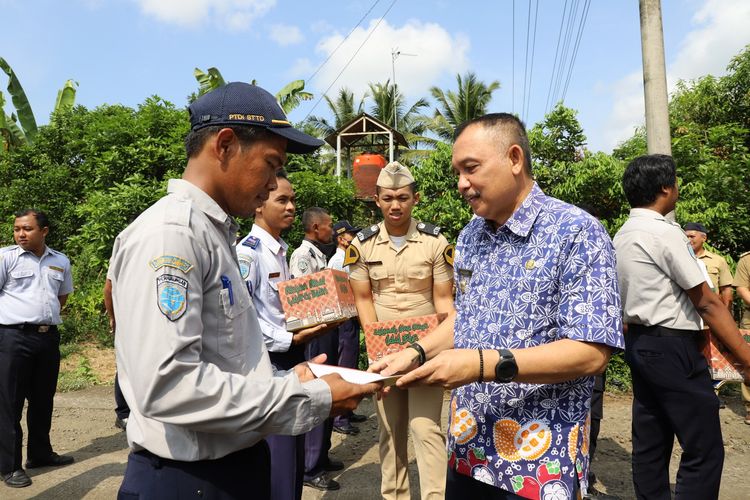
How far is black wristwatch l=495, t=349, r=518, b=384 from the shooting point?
1.70m

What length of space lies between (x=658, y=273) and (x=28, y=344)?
17.2 feet

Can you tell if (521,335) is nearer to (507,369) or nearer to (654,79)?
(507,369)

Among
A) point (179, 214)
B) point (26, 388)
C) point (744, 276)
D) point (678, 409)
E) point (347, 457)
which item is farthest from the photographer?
point (744, 276)

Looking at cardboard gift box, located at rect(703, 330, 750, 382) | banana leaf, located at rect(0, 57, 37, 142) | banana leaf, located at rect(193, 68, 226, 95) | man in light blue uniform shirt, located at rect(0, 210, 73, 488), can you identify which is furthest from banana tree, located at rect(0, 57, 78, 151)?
cardboard gift box, located at rect(703, 330, 750, 382)

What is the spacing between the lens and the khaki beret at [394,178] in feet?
13.5

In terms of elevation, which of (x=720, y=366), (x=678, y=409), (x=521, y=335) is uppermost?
(x=521, y=335)

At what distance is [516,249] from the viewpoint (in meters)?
1.95

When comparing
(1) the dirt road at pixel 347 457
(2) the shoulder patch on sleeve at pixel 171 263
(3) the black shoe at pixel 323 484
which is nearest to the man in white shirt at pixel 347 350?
(1) the dirt road at pixel 347 457

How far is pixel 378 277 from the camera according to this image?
13.7ft

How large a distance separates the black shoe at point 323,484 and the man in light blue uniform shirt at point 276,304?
33.0 inches

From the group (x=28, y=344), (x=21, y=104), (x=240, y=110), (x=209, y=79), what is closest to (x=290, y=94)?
(x=209, y=79)

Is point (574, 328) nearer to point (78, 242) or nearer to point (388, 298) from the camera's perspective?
point (388, 298)

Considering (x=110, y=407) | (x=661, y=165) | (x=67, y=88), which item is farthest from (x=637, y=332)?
(x=67, y=88)

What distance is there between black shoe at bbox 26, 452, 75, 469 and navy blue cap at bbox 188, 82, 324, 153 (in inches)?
189
